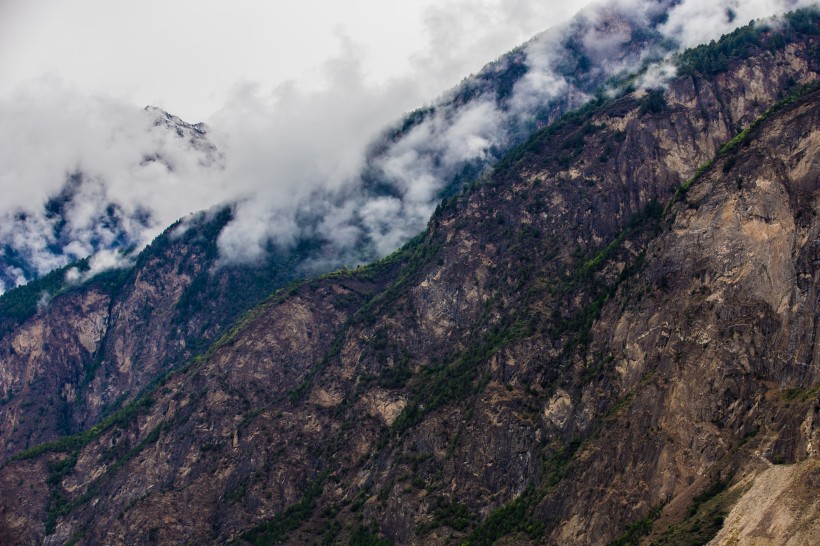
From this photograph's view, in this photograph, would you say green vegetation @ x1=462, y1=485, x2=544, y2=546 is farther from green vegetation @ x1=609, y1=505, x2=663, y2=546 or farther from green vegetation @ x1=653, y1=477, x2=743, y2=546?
green vegetation @ x1=653, y1=477, x2=743, y2=546

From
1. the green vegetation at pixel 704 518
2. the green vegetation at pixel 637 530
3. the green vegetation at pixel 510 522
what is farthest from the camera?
the green vegetation at pixel 510 522

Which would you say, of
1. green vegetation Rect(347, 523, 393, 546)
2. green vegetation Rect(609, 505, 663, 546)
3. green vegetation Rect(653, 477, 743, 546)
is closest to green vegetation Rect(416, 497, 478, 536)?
green vegetation Rect(347, 523, 393, 546)

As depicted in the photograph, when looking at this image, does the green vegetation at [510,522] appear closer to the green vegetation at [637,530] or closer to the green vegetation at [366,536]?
the green vegetation at [637,530]

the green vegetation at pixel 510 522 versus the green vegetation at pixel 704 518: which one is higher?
the green vegetation at pixel 510 522

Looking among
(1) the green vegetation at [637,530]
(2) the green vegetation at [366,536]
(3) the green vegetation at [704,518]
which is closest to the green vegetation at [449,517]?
(2) the green vegetation at [366,536]

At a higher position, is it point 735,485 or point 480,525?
point 480,525

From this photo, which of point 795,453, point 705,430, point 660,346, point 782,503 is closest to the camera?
point 782,503

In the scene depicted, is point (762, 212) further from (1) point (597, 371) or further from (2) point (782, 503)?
(2) point (782, 503)

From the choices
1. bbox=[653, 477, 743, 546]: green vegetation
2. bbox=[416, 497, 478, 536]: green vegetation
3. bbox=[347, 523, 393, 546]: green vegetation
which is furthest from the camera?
bbox=[347, 523, 393, 546]: green vegetation

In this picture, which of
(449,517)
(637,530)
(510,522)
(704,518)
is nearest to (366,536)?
(449,517)

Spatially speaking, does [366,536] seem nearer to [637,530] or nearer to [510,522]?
[510,522]

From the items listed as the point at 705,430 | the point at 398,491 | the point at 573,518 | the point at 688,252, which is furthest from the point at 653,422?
the point at 398,491
